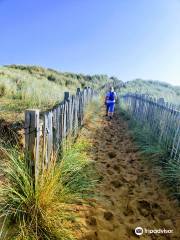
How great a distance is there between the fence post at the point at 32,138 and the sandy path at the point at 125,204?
0.87m

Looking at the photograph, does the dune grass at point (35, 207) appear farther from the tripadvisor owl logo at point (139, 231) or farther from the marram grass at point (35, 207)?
the tripadvisor owl logo at point (139, 231)

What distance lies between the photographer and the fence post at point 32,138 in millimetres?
3943

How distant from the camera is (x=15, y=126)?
23.6 feet

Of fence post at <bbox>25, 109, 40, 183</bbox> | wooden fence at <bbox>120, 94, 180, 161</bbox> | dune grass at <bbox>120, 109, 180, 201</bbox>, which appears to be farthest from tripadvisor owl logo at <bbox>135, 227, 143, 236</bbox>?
wooden fence at <bbox>120, 94, 180, 161</bbox>

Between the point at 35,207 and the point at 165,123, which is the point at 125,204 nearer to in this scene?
the point at 35,207

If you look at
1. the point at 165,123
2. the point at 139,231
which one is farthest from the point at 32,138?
the point at 165,123

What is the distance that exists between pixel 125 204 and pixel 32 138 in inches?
70.8

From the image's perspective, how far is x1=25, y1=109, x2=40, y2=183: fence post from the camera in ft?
12.9

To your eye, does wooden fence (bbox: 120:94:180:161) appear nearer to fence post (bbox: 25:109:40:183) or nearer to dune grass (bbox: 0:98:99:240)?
dune grass (bbox: 0:98:99:240)

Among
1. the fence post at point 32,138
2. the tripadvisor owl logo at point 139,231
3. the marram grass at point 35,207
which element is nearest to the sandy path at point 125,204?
the tripadvisor owl logo at point 139,231

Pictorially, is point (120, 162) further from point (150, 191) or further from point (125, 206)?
point (125, 206)

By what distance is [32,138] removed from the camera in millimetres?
3971

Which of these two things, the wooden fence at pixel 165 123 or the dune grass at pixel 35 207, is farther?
the wooden fence at pixel 165 123

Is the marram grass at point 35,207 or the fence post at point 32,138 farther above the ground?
the fence post at point 32,138
